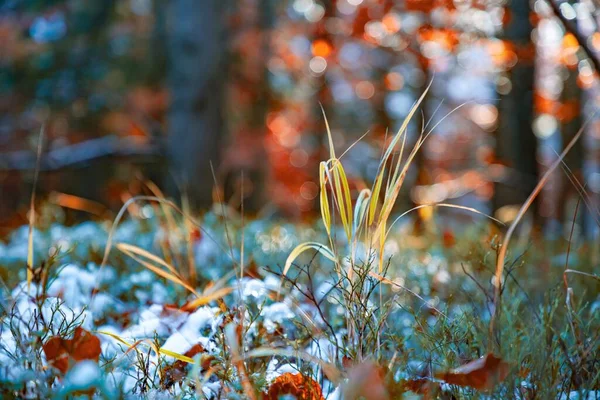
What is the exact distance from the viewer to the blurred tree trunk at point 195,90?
672 centimetres

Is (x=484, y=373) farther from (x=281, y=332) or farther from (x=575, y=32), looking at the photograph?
(x=575, y=32)

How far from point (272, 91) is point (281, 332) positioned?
35.9ft

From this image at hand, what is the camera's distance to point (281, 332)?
1.91 m

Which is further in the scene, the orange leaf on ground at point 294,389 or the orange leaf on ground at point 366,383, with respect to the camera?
the orange leaf on ground at point 294,389

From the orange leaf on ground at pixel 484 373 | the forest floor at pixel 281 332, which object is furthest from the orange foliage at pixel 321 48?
the orange leaf on ground at pixel 484 373

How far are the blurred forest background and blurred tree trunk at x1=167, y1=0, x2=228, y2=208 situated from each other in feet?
0.05

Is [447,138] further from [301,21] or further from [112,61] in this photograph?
[112,61]

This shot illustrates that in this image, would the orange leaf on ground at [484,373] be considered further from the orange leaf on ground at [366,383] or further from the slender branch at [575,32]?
the slender branch at [575,32]

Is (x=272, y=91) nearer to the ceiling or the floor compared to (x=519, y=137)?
nearer to the ceiling

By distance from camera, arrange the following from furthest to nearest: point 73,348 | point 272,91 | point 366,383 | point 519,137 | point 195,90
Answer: point 272,91, point 195,90, point 519,137, point 73,348, point 366,383

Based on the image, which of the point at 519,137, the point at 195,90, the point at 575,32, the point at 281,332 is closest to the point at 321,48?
the point at 195,90

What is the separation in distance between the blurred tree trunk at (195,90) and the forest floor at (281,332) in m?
3.52

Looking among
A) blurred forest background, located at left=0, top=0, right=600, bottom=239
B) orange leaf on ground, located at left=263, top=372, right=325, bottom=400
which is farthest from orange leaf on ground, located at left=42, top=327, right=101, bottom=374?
blurred forest background, located at left=0, top=0, right=600, bottom=239

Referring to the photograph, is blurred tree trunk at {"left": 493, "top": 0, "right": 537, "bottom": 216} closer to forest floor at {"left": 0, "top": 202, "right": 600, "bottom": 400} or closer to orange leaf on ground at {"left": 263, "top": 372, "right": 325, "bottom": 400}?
forest floor at {"left": 0, "top": 202, "right": 600, "bottom": 400}
